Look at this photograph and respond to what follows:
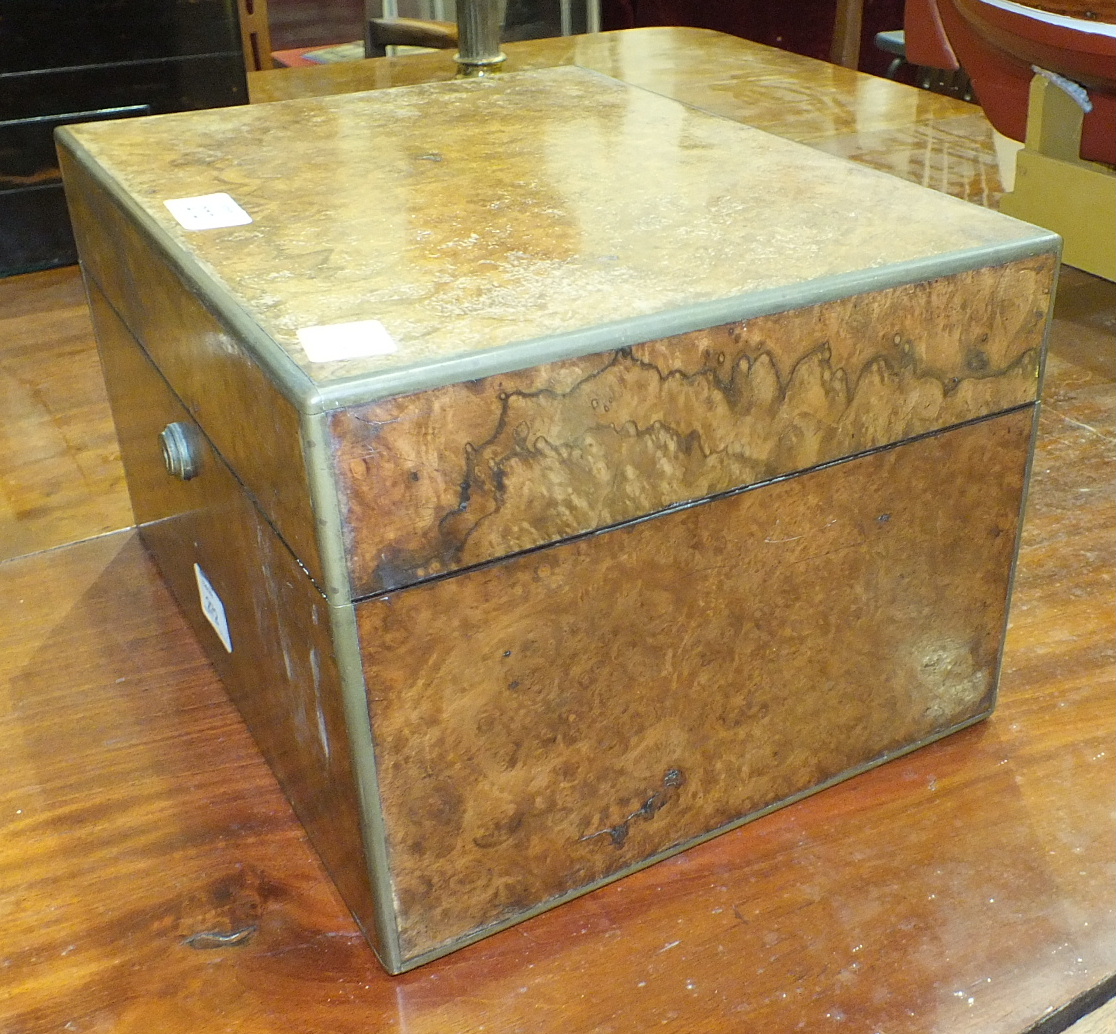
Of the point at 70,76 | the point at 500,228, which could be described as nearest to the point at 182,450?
the point at 500,228

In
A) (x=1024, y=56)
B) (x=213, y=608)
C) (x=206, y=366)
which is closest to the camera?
(x=206, y=366)

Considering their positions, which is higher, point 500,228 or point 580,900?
point 500,228

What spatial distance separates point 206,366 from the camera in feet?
2.22

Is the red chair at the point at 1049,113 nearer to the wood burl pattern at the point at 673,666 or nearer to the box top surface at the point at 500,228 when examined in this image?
the box top surface at the point at 500,228

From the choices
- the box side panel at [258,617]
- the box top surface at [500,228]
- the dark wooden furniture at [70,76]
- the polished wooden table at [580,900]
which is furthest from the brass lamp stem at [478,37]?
the polished wooden table at [580,900]

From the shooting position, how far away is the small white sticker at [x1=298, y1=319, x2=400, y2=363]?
22.2 inches

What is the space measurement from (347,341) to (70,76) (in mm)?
1307

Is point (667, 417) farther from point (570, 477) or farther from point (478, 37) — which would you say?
point (478, 37)

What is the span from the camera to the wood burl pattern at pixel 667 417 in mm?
562

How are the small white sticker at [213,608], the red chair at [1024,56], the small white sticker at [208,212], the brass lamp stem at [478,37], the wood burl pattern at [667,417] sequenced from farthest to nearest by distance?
the brass lamp stem at [478,37] → the red chair at [1024,56] → the small white sticker at [213,608] → the small white sticker at [208,212] → the wood burl pattern at [667,417]

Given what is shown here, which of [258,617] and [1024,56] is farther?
[1024,56]

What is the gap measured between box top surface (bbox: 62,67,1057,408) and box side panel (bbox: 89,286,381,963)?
4.6 inches

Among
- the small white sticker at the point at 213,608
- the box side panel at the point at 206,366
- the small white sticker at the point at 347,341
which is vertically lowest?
the small white sticker at the point at 213,608

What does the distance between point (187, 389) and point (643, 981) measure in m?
0.42
